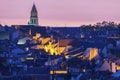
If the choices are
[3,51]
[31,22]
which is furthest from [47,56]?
[31,22]

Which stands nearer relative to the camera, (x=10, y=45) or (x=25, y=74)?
(x=25, y=74)

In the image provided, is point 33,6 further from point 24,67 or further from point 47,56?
point 24,67

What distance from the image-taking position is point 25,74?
56.7 metres

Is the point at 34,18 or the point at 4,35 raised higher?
the point at 34,18

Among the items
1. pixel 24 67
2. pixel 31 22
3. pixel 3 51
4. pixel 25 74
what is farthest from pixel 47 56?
pixel 31 22

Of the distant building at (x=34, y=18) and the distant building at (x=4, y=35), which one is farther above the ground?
the distant building at (x=34, y=18)

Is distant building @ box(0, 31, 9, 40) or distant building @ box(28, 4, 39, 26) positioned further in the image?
distant building @ box(28, 4, 39, 26)

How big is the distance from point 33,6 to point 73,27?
8.05 metres

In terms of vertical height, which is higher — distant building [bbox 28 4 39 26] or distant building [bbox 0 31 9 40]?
distant building [bbox 28 4 39 26]

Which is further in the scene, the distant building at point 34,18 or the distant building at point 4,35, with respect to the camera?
the distant building at point 34,18

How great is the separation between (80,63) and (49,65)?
2.23m

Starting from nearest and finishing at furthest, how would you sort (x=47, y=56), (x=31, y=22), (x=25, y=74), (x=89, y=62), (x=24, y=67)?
(x=25, y=74)
(x=24, y=67)
(x=89, y=62)
(x=47, y=56)
(x=31, y=22)

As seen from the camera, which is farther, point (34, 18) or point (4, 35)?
point (34, 18)

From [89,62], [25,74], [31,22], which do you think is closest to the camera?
[25,74]
